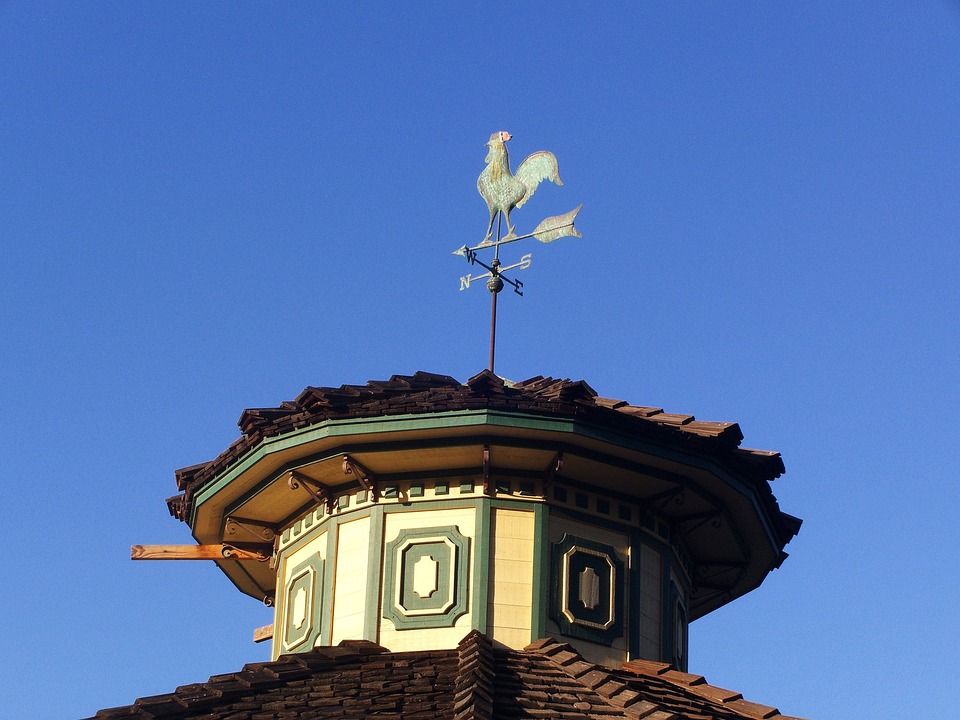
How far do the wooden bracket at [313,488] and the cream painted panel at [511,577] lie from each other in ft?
7.62

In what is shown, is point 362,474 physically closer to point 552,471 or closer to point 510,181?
point 552,471

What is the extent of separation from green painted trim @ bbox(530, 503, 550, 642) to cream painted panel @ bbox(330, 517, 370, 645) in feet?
6.87

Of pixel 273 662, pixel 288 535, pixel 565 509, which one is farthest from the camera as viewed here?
pixel 288 535

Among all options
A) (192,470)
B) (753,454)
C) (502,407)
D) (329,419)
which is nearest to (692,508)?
(753,454)

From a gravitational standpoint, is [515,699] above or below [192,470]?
below

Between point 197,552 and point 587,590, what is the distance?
19.1ft

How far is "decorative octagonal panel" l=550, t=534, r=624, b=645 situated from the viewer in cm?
2233

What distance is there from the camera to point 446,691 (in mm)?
19609

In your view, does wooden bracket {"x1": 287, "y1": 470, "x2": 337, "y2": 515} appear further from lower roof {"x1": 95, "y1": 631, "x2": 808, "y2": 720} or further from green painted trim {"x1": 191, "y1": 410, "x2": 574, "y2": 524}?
lower roof {"x1": 95, "y1": 631, "x2": 808, "y2": 720}

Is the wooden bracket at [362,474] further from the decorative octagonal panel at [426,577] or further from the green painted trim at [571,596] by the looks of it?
the green painted trim at [571,596]

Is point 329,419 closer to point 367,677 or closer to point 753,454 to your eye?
point 367,677

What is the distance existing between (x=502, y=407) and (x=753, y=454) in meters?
3.75

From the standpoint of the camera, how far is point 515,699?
19.4 meters

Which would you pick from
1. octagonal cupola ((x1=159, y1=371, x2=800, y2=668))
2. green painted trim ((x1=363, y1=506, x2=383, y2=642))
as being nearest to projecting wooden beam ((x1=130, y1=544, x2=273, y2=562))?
octagonal cupola ((x1=159, y1=371, x2=800, y2=668))
